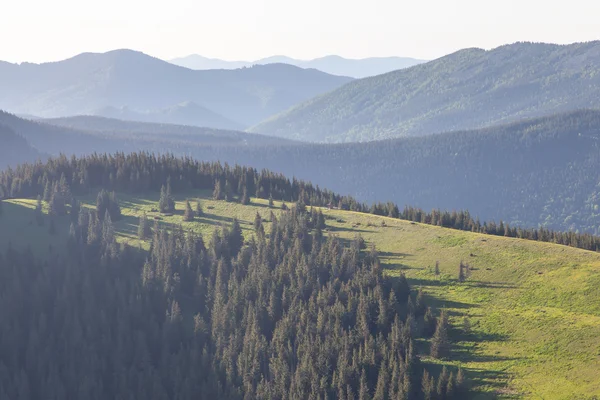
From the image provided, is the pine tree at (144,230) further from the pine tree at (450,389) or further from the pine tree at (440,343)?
the pine tree at (450,389)

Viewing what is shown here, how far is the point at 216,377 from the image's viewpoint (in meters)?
139

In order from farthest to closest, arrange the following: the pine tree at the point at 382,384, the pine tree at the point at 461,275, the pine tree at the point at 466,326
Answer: the pine tree at the point at 461,275, the pine tree at the point at 466,326, the pine tree at the point at 382,384

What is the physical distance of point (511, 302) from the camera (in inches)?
4934

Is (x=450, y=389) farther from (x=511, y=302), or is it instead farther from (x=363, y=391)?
(x=511, y=302)

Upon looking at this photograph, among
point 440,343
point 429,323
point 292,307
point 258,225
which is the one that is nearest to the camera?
point 440,343

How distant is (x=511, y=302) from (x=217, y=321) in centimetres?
5365

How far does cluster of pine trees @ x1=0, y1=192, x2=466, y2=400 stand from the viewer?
12169 cm

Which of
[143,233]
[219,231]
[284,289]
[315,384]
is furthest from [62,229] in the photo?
[315,384]

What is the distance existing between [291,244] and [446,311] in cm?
4587

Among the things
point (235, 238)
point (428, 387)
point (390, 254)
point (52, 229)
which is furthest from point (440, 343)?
point (52, 229)

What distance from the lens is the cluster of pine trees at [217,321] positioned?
122m

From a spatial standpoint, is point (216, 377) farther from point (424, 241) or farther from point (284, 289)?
point (424, 241)

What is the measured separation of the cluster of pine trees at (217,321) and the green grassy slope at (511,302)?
5.10 metres

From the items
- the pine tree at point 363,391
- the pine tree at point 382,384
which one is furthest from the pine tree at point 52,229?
the pine tree at point 382,384
